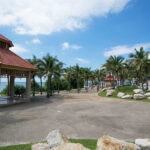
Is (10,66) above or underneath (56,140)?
above

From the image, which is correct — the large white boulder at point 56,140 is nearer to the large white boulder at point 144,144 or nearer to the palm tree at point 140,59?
the large white boulder at point 144,144

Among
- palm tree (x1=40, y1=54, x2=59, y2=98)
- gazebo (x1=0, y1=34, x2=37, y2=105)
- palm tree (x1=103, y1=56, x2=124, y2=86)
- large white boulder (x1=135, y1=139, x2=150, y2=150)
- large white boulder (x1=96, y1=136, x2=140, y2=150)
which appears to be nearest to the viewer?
large white boulder (x1=96, y1=136, x2=140, y2=150)

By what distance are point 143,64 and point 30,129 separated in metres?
27.7

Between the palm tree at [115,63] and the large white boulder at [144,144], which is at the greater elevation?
the palm tree at [115,63]

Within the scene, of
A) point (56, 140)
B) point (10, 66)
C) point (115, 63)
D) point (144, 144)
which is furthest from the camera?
point (115, 63)

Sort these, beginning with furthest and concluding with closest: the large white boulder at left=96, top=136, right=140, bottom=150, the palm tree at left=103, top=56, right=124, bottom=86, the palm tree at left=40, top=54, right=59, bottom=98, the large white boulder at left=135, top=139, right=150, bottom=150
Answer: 1. the palm tree at left=103, top=56, right=124, bottom=86
2. the palm tree at left=40, top=54, right=59, bottom=98
3. the large white boulder at left=135, top=139, right=150, bottom=150
4. the large white boulder at left=96, top=136, right=140, bottom=150

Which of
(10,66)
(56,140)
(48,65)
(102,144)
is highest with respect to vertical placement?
(48,65)

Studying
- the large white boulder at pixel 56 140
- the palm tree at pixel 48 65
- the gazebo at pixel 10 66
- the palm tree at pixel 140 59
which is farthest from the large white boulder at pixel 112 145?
the palm tree at pixel 140 59

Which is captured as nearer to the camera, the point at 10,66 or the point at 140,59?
the point at 10,66

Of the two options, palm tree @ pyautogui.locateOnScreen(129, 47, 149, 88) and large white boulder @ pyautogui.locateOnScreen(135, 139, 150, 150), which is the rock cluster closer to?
large white boulder @ pyautogui.locateOnScreen(135, 139, 150, 150)

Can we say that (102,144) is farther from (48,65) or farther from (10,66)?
(48,65)

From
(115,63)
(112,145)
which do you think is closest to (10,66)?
(112,145)

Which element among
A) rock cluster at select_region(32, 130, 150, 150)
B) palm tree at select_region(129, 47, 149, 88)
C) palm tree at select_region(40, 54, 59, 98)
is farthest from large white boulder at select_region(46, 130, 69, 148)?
palm tree at select_region(129, 47, 149, 88)

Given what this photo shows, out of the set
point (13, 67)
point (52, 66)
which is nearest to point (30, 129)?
point (13, 67)
